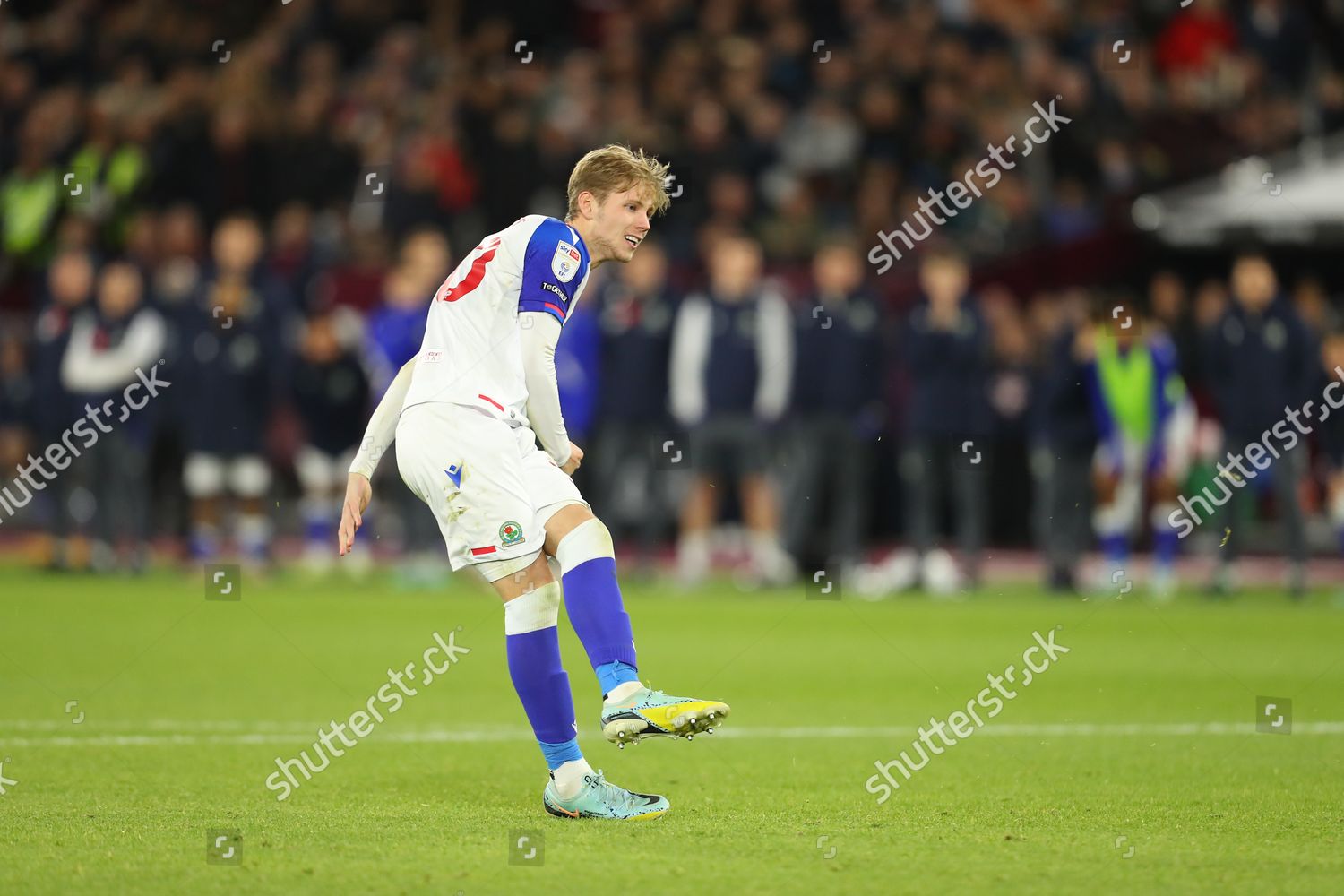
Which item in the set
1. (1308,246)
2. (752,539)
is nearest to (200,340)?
(752,539)

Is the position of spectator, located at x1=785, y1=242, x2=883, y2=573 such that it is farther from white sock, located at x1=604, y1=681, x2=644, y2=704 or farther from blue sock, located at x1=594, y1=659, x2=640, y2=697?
white sock, located at x1=604, y1=681, x2=644, y2=704

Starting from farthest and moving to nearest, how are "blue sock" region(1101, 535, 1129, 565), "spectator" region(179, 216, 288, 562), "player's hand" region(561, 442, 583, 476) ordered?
"spectator" region(179, 216, 288, 562)
"blue sock" region(1101, 535, 1129, 565)
"player's hand" region(561, 442, 583, 476)

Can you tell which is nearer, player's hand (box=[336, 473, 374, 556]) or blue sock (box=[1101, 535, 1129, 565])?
player's hand (box=[336, 473, 374, 556])

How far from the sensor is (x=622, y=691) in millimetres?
5805

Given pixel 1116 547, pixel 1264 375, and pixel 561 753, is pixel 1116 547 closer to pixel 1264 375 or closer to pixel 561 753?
pixel 1264 375

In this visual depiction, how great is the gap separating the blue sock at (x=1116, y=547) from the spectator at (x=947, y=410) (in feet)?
3.50

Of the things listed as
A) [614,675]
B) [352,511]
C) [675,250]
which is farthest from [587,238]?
[675,250]

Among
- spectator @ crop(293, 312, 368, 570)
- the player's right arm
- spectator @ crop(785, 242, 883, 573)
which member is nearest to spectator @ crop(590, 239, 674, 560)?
spectator @ crop(785, 242, 883, 573)

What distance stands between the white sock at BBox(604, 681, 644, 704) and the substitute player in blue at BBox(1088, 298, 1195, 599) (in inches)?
404

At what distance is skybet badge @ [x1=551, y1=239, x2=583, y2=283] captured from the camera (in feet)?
19.6

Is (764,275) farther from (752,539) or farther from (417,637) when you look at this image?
(417,637)

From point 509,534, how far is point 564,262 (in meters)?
0.89

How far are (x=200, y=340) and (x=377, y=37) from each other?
6629mm

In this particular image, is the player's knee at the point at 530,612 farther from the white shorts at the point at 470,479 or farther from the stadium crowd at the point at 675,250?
the stadium crowd at the point at 675,250
